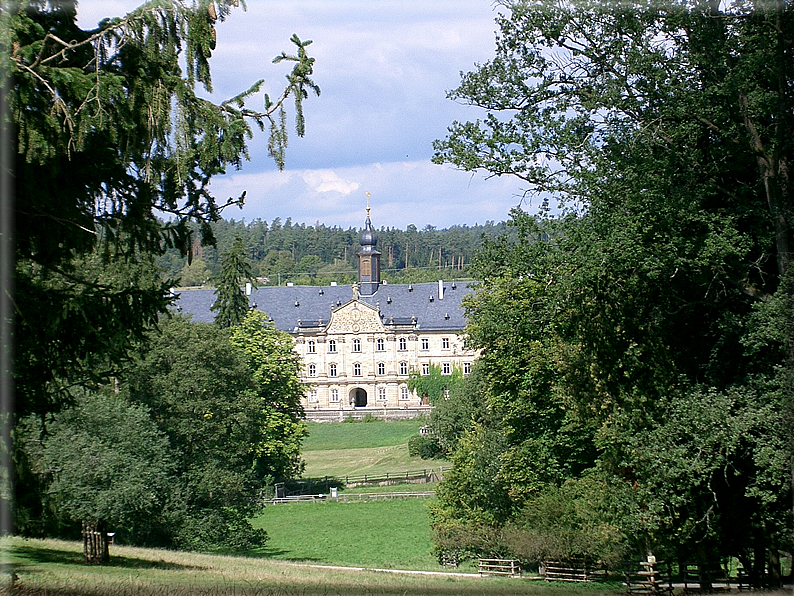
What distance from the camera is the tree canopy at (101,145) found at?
29.7 feet

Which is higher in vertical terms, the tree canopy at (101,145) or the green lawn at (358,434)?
the tree canopy at (101,145)

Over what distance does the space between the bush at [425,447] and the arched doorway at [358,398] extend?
3027cm

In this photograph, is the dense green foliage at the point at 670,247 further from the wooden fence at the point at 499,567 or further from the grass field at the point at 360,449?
the grass field at the point at 360,449

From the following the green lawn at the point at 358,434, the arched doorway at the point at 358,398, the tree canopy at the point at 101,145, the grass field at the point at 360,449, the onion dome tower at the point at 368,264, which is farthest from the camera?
the onion dome tower at the point at 368,264

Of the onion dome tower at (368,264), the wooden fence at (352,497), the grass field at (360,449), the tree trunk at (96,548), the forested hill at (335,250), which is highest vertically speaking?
the forested hill at (335,250)

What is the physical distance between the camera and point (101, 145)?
9.90 m

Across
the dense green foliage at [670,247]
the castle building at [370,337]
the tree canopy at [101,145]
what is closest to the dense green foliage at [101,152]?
the tree canopy at [101,145]

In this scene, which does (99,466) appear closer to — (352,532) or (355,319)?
(352,532)

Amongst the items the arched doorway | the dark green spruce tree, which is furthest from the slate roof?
the dark green spruce tree

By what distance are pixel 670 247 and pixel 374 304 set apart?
73.9 m

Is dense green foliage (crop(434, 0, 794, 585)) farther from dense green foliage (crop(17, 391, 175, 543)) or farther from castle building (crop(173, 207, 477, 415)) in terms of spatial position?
castle building (crop(173, 207, 477, 415))

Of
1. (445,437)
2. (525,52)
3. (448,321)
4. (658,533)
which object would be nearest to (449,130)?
(525,52)

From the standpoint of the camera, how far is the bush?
53250mm

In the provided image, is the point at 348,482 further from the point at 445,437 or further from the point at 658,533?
the point at 658,533
